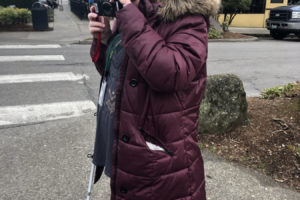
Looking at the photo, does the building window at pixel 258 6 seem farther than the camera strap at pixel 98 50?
Yes

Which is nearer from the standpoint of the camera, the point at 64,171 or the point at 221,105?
the point at 64,171

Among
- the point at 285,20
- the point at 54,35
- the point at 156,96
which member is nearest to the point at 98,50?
the point at 156,96

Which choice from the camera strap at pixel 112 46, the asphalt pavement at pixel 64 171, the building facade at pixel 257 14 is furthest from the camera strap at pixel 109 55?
the building facade at pixel 257 14

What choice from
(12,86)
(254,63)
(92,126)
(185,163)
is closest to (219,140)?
(92,126)

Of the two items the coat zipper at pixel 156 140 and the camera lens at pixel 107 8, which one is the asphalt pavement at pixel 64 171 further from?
the camera lens at pixel 107 8

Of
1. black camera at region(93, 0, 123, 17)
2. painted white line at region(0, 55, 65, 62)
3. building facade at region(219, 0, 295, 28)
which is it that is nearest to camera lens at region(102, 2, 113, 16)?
black camera at region(93, 0, 123, 17)

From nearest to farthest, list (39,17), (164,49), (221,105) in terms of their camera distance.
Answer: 1. (164,49)
2. (221,105)
3. (39,17)

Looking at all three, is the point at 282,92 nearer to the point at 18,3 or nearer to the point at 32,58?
the point at 32,58

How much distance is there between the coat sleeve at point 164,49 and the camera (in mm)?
1341

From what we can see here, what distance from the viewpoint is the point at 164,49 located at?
135cm

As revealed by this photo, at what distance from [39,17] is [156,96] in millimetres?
14345

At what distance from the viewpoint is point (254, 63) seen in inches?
383

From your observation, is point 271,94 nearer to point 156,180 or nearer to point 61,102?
point 61,102

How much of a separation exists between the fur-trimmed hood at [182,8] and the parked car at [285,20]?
15.6 m
